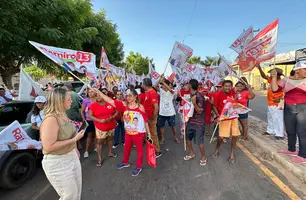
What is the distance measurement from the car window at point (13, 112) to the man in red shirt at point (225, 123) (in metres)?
4.43

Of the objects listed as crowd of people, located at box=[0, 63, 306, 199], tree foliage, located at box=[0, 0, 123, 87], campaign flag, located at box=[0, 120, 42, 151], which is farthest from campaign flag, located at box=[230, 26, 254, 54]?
tree foliage, located at box=[0, 0, 123, 87]

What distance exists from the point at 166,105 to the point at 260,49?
8.84 ft

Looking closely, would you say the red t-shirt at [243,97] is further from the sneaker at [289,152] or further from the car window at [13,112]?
the car window at [13,112]

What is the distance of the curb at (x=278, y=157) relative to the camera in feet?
10.5

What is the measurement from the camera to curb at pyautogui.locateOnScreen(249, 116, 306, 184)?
3.19 m

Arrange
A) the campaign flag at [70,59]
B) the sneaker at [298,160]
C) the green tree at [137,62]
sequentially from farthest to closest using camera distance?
the green tree at [137,62] < the sneaker at [298,160] < the campaign flag at [70,59]

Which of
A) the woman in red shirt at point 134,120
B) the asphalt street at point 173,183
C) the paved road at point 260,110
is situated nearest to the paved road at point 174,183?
the asphalt street at point 173,183

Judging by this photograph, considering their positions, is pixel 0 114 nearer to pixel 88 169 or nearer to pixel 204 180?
pixel 88 169

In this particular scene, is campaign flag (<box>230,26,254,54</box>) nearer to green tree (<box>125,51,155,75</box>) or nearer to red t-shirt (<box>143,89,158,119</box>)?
red t-shirt (<box>143,89,158,119</box>)

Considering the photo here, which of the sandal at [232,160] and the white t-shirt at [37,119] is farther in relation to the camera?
the sandal at [232,160]

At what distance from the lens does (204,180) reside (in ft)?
10.9

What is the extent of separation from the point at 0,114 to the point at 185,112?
159 inches

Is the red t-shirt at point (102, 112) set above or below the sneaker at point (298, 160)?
above

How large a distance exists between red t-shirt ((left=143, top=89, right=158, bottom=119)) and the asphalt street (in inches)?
46.7
